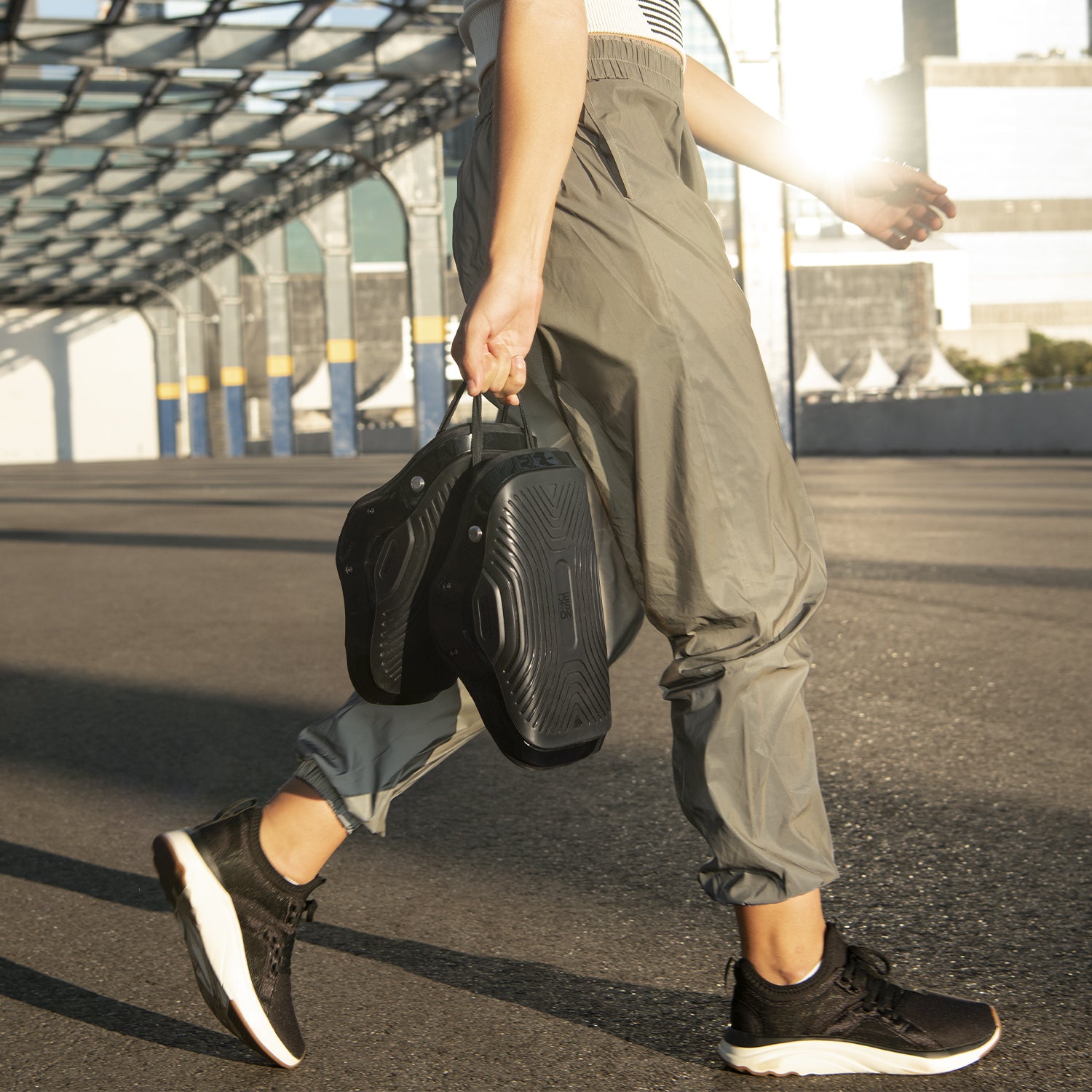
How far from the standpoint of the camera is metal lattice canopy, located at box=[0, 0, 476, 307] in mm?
20031

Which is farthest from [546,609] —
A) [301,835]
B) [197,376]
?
[197,376]

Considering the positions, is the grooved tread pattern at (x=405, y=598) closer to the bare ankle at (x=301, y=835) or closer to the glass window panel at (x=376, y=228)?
the bare ankle at (x=301, y=835)

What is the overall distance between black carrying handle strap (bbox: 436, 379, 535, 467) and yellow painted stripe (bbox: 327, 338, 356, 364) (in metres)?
33.4

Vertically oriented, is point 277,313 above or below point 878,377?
above

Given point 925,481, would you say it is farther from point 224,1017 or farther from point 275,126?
point 275,126

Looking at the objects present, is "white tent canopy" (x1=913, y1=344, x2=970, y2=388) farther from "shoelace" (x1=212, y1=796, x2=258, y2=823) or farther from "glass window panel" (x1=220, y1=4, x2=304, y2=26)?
"shoelace" (x1=212, y1=796, x2=258, y2=823)

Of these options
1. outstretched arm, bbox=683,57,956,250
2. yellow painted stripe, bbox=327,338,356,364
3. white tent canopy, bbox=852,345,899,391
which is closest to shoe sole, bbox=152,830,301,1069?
outstretched arm, bbox=683,57,956,250

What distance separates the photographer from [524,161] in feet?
5.17

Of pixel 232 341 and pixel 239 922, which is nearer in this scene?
pixel 239 922

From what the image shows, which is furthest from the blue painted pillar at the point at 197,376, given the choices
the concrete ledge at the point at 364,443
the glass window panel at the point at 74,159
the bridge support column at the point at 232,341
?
the glass window panel at the point at 74,159

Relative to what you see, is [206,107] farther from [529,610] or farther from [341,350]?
[529,610]

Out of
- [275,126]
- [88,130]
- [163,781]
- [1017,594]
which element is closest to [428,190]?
[275,126]

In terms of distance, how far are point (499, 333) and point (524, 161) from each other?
0.19m

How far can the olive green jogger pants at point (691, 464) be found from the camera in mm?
1609
